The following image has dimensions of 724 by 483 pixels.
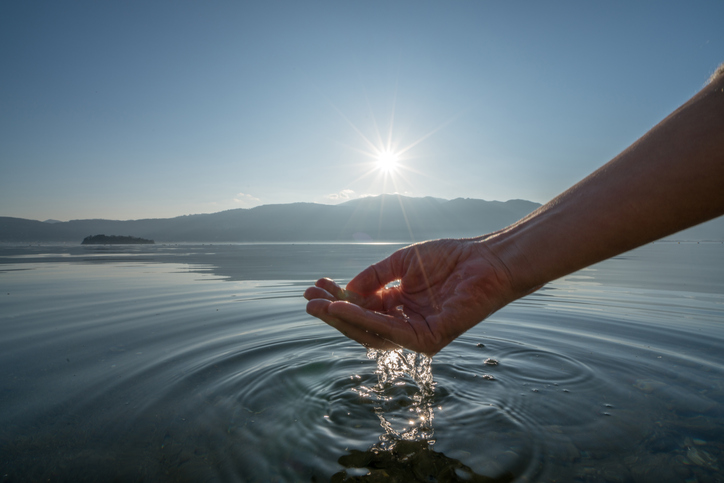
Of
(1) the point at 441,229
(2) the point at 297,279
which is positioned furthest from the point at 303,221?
(2) the point at 297,279

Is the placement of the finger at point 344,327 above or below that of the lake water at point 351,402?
above

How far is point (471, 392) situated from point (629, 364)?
187 centimetres

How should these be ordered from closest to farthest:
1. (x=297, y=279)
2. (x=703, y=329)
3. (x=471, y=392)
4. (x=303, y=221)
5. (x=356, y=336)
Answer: (x=356, y=336) → (x=471, y=392) → (x=703, y=329) → (x=297, y=279) → (x=303, y=221)

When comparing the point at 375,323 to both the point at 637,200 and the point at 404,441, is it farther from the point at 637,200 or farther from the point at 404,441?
the point at 637,200

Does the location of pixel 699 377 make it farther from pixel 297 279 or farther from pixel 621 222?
pixel 297 279

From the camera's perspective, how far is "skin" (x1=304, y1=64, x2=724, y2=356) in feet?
5.36

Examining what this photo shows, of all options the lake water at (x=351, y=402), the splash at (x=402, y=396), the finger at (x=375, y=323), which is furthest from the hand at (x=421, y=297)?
the lake water at (x=351, y=402)

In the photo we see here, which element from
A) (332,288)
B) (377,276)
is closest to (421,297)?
(377,276)

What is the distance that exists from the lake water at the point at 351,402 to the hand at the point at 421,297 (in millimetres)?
654

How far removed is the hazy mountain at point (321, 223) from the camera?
12244 cm

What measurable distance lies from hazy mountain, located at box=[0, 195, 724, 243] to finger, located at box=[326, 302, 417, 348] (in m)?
113

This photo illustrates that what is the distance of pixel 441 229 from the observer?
151m

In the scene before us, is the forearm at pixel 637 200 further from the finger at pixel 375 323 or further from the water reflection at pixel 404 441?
Answer: the water reflection at pixel 404 441

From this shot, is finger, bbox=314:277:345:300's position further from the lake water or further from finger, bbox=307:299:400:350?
the lake water
